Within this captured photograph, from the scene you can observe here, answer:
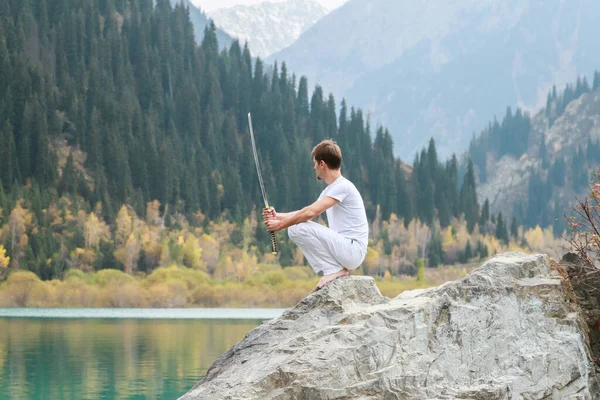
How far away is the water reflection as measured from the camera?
30172 mm

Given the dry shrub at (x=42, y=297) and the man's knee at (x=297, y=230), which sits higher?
the dry shrub at (x=42, y=297)

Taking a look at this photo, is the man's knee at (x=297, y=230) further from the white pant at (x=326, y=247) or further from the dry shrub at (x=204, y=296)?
the dry shrub at (x=204, y=296)

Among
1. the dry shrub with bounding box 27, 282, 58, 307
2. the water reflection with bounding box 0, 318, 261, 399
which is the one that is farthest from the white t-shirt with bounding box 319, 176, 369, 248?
the dry shrub with bounding box 27, 282, 58, 307

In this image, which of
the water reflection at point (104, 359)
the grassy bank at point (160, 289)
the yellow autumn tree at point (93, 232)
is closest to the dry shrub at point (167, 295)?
the grassy bank at point (160, 289)

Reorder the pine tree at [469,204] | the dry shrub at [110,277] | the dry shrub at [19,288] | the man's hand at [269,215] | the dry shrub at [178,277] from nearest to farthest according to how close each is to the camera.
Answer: the man's hand at [269,215] → the dry shrub at [19,288] → the dry shrub at [110,277] → the dry shrub at [178,277] → the pine tree at [469,204]

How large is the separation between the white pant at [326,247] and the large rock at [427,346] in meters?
0.24

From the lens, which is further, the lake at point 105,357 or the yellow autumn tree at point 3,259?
the yellow autumn tree at point 3,259

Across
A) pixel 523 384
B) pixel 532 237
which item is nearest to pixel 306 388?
pixel 523 384

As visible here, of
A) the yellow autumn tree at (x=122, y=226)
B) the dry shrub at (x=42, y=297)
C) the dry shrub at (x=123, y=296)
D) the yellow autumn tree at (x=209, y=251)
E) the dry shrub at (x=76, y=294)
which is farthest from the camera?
the yellow autumn tree at (x=209, y=251)

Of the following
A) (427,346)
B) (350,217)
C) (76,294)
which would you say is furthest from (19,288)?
(427,346)

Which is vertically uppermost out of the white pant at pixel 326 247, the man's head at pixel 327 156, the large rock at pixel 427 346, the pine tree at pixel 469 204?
the pine tree at pixel 469 204

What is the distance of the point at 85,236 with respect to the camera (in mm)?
116062

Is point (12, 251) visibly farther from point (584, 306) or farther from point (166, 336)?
point (584, 306)

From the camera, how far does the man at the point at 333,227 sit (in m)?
12.6
